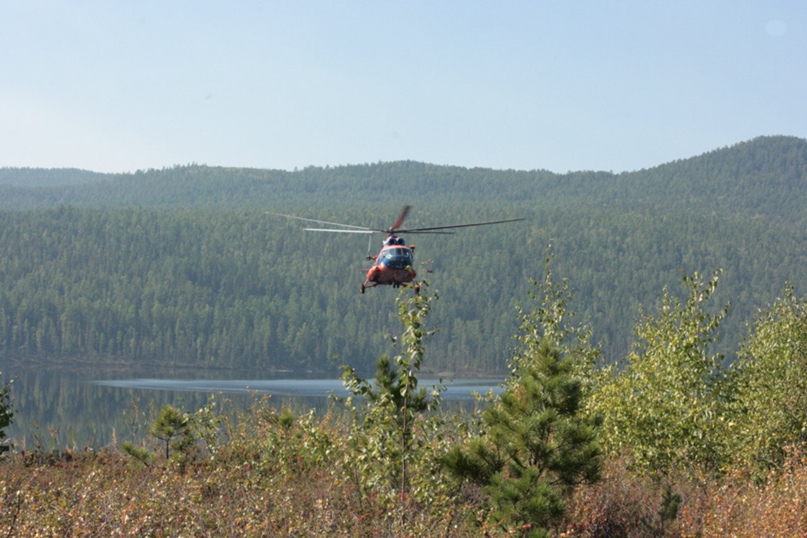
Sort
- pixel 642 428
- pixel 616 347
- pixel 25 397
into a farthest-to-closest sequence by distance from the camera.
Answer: pixel 616 347
pixel 25 397
pixel 642 428

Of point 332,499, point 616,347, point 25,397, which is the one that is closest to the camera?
point 332,499

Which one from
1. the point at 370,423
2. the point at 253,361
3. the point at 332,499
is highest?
the point at 370,423

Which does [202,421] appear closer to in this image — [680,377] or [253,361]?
[680,377]

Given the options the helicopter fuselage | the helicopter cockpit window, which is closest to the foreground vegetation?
the helicopter fuselage

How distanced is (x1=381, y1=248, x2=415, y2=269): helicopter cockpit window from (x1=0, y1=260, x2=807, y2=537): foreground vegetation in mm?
3466

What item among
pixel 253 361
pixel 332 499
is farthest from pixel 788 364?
pixel 253 361

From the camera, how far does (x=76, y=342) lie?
194500mm

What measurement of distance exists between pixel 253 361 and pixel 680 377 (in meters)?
178

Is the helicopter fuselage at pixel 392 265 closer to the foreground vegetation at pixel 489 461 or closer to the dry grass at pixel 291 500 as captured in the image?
the foreground vegetation at pixel 489 461

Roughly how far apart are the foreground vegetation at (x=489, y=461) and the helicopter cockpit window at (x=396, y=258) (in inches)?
136

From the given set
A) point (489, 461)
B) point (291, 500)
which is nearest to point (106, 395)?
point (291, 500)

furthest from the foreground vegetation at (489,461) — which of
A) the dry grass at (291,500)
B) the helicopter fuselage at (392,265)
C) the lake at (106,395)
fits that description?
the lake at (106,395)

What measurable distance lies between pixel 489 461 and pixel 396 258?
29.8 feet

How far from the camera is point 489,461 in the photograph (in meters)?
17.4
